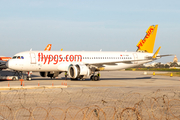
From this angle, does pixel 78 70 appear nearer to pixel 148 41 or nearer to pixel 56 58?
pixel 56 58

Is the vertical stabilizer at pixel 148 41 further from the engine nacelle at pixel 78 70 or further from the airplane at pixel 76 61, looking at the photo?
the engine nacelle at pixel 78 70

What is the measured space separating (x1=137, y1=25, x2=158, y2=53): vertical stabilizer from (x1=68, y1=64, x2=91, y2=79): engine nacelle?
15.1 meters

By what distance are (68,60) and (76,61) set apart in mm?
1411

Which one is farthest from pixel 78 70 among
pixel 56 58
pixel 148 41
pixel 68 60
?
pixel 148 41

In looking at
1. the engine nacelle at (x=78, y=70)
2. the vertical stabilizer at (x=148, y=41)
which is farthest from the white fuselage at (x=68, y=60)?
the vertical stabilizer at (x=148, y=41)

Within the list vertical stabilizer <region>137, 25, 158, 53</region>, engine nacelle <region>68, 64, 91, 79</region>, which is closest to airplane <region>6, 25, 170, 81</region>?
engine nacelle <region>68, 64, 91, 79</region>

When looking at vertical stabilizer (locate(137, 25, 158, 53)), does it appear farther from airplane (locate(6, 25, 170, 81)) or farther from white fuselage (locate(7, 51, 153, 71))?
white fuselage (locate(7, 51, 153, 71))

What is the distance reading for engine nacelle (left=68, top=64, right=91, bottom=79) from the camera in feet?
132

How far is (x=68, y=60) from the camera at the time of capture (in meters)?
42.7

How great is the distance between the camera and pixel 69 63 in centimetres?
4256

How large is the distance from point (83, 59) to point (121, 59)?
7.21 metres

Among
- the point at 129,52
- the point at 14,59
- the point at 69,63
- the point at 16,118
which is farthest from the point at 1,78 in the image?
the point at 16,118

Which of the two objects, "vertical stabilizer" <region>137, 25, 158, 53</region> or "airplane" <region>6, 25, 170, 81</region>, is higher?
"vertical stabilizer" <region>137, 25, 158, 53</region>

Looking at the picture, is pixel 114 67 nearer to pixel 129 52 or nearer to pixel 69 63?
pixel 129 52
